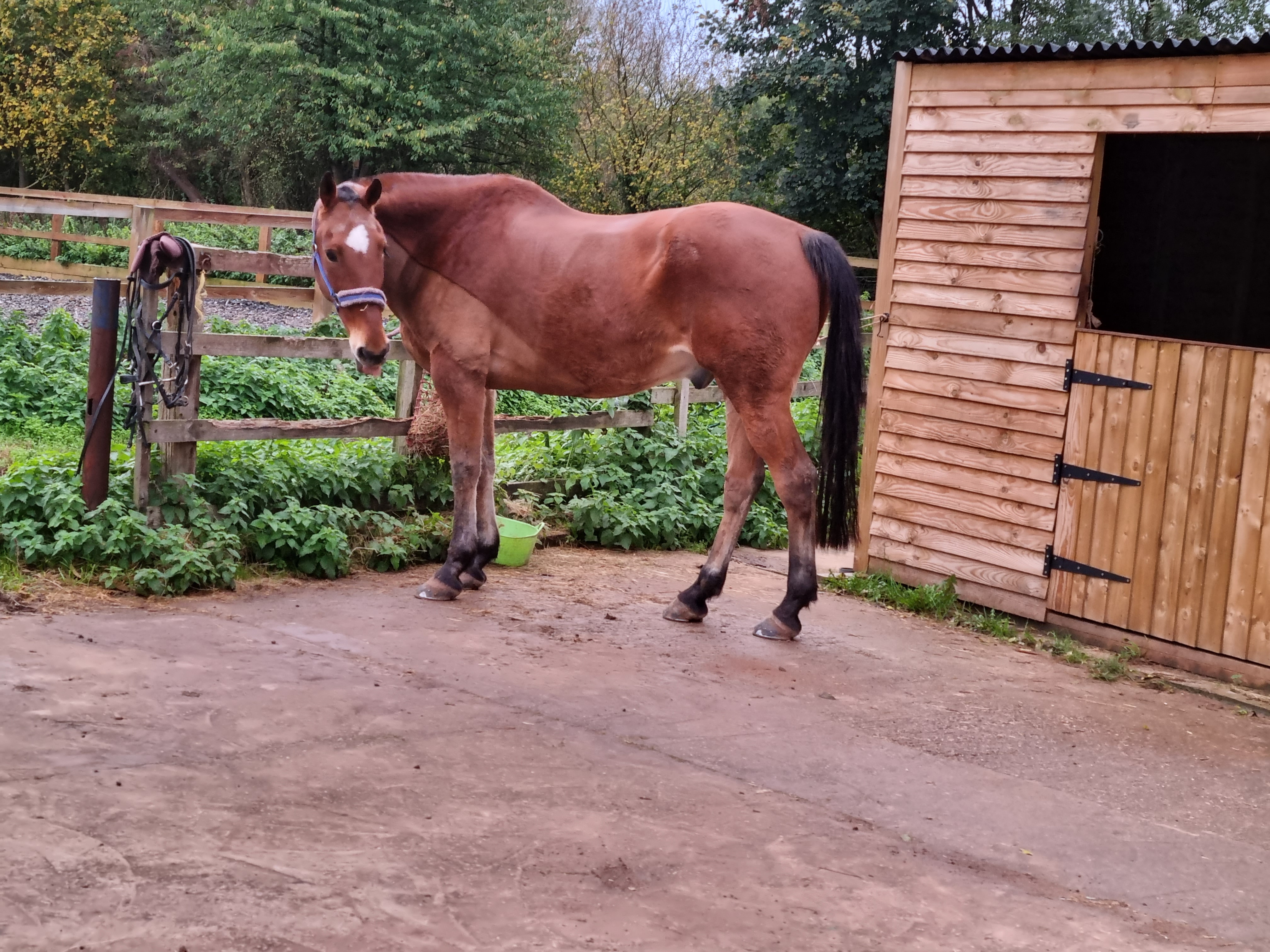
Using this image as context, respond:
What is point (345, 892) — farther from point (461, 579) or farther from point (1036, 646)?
point (1036, 646)

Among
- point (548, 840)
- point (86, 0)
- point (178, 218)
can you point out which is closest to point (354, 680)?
point (548, 840)

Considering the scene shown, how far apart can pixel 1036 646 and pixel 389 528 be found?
11.3ft

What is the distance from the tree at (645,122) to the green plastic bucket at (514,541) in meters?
17.2

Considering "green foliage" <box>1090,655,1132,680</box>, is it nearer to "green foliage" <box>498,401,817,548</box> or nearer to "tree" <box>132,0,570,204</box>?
"green foliage" <box>498,401,817,548</box>

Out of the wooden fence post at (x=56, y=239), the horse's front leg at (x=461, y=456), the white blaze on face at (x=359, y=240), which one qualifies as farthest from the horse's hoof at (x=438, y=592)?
the wooden fence post at (x=56, y=239)

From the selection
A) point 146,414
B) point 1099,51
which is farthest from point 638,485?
point 1099,51

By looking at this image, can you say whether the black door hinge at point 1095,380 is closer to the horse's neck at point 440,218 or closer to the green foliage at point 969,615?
the green foliage at point 969,615

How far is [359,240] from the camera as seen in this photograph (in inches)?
222

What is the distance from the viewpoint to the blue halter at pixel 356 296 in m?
5.63

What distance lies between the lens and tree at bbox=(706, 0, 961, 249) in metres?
23.5

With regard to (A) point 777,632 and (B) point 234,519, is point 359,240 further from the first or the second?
(A) point 777,632

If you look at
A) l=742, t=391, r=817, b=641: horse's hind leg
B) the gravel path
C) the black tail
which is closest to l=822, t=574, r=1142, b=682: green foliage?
the black tail

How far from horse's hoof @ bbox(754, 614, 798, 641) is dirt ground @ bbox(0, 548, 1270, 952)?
7 cm

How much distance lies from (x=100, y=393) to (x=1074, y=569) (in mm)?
4920
